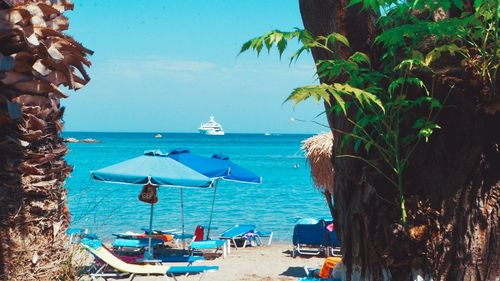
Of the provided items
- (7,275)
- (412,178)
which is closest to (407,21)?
(412,178)

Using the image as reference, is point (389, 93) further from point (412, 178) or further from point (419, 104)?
point (412, 178)

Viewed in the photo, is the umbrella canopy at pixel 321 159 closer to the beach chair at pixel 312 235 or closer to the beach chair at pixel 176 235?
the beach chair at pixel 312 235

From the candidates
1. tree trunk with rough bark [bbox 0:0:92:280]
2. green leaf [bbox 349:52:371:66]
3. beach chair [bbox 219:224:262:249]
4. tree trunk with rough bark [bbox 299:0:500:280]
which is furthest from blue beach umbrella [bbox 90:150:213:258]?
green leaf [bbox 349:52:371:66]

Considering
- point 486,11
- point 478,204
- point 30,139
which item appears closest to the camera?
point 486,11

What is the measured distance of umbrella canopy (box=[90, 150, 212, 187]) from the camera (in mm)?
11281

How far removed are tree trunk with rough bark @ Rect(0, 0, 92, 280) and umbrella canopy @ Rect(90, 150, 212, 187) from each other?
678 centimetres

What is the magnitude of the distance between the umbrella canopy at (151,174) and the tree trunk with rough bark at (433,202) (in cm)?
802

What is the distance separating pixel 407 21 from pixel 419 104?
422mm

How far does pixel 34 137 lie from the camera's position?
153 inches

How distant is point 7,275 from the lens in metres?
3.91

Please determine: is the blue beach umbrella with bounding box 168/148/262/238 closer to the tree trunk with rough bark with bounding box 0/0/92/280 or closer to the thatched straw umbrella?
the thatched straw umbrella

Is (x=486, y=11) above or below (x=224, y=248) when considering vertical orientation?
above

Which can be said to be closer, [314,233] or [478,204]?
[478,204]

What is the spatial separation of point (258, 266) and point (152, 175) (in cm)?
327
